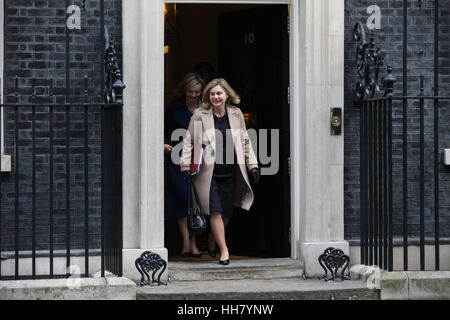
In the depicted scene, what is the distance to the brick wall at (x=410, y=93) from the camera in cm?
912

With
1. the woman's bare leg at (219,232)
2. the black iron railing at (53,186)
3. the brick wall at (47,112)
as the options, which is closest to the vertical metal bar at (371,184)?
the woman's bare leg at (219,232)

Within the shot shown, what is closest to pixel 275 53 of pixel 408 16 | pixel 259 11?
pixel 259 11

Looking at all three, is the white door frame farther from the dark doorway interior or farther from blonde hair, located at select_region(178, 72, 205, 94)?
blonde hair, located at select_region(178, 72, 205, 94)

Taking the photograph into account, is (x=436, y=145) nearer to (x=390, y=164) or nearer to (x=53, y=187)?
(x=390, y=164)

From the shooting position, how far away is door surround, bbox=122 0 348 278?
8672mm

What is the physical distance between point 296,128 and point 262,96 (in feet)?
3.21

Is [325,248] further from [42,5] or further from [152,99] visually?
[42,5]

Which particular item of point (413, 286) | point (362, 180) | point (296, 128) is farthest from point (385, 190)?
point (296, 128)

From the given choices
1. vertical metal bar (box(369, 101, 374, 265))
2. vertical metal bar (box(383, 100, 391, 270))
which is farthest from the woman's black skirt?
vertical metal bar (box(383, 100, 391, 270))

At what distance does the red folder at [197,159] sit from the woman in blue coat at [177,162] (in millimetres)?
548

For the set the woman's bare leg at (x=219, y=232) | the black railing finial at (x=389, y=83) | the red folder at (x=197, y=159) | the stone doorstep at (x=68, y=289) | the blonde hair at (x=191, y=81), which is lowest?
the stone doorstep at (x=68, y=289)

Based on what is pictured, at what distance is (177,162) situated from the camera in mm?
9820

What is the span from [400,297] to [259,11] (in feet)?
12.0

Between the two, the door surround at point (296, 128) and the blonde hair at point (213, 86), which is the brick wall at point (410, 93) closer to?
the door surround at point (296, 128)
